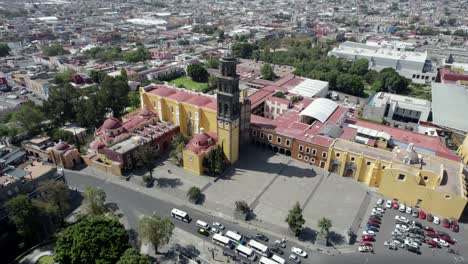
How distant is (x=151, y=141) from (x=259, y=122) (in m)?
25.1

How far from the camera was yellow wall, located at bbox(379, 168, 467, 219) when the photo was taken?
50062 millimetres

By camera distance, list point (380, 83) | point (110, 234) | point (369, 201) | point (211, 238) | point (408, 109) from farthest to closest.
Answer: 1. point (380, 83)
2. point (408, 109)
3. point (369, 201)
4. point (211, 238)
5. point (110, 234)

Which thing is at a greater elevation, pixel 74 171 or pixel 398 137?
pixel 398 137

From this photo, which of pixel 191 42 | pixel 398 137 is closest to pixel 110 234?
pixel 398 137

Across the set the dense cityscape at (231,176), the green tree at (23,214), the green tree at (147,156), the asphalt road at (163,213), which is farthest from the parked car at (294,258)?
the green tree at (23,214)

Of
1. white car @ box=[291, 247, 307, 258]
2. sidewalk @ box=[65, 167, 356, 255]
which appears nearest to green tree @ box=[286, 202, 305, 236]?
sidewalk @ box=[65, 167, 356, 255]

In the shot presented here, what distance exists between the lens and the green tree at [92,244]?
1431 inches

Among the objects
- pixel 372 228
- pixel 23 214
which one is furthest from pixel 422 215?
pixel 23 214

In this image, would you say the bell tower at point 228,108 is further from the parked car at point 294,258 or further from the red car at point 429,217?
the red car at point 429,217

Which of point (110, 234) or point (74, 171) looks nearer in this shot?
point (110, 234)

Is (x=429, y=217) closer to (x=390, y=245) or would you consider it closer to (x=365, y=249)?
(x=390, y=245)

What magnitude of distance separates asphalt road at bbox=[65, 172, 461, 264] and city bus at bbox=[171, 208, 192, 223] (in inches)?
25.1

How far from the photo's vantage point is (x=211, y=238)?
4691cm

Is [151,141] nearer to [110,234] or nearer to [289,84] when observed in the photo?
[110,234]
